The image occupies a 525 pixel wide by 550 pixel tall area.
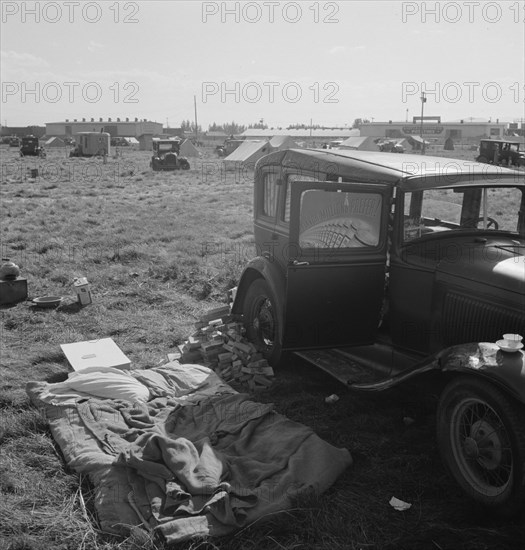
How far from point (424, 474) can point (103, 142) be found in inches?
1665

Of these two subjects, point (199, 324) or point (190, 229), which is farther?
point (190, 229)

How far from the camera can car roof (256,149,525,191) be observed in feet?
14.6

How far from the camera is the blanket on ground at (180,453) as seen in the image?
337 cm

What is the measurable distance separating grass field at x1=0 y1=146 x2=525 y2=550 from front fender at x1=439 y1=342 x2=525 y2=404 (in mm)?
712

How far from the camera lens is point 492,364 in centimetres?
331

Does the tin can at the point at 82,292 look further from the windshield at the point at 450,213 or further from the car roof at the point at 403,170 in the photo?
the windshield at the point at 450,213

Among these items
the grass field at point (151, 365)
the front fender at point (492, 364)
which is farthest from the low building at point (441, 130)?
the front fender at point (492, 364)

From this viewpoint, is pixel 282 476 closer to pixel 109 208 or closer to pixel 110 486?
pixel 110 486

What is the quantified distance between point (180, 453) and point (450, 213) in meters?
3.02

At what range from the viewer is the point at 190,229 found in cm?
1289

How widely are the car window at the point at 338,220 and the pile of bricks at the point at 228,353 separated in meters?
1.36

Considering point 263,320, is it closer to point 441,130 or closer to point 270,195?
point 270,195

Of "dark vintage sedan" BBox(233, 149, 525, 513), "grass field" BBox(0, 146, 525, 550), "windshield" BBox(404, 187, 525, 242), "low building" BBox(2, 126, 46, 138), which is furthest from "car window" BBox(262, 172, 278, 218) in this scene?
"low building" BBox(2, 126, 46, 138)

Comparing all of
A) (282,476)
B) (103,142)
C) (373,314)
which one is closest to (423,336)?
(373,314)
